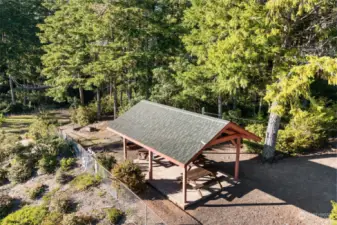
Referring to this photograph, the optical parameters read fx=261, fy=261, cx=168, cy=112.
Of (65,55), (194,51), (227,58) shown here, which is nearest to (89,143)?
(65,55)

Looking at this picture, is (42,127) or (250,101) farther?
(250,101)

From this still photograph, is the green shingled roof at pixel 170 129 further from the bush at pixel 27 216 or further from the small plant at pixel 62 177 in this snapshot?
the bush at pixel 27 216

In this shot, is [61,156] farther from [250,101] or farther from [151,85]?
[250,101]

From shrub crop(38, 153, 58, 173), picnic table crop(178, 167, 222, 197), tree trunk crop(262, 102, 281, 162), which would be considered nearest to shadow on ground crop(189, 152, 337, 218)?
tree trunk crop(262, 102, 281, 162)

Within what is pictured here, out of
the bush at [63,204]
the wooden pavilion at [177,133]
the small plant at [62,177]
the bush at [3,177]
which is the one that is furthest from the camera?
the bush at [3,177]

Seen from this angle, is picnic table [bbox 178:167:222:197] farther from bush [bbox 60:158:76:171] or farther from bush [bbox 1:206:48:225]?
bush [bbox 60:158:76:171]

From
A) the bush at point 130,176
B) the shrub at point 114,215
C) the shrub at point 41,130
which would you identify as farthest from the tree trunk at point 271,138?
the shrub at point 41,130

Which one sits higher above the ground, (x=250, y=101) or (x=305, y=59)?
(x=305, y=59)
